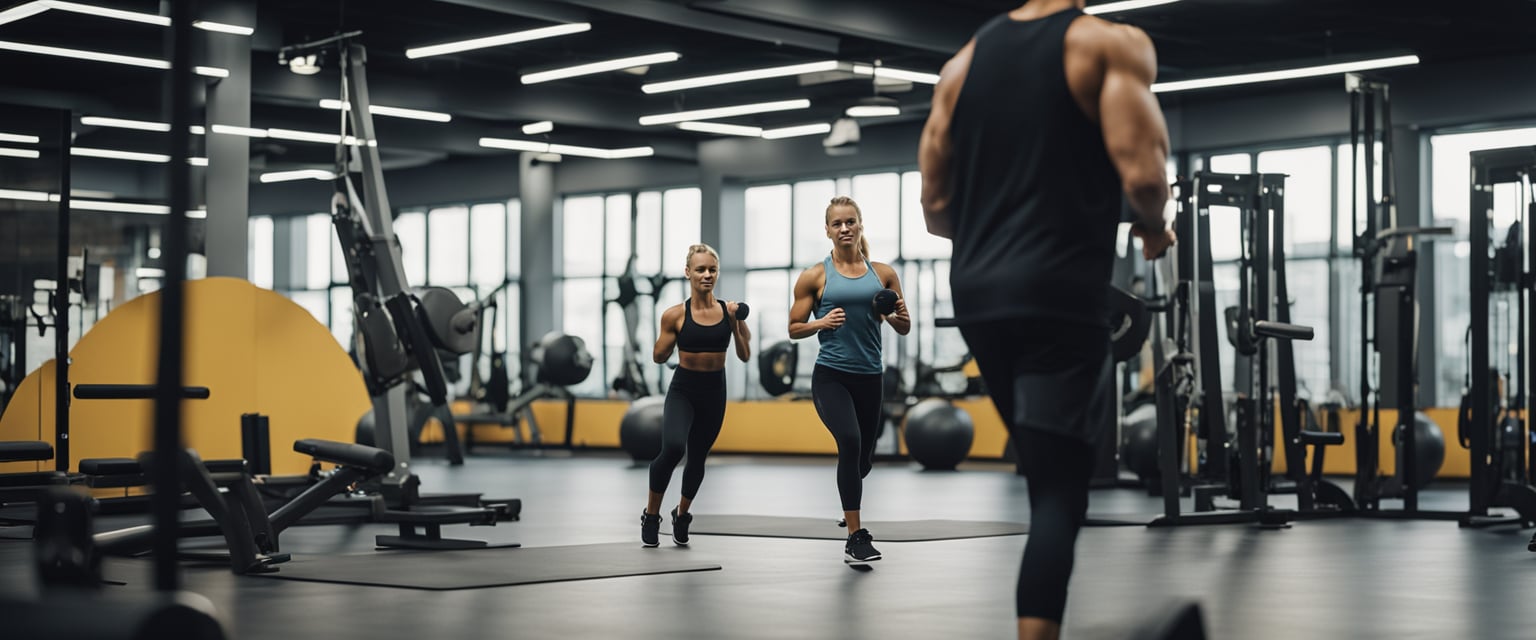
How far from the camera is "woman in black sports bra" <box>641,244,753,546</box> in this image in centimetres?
661

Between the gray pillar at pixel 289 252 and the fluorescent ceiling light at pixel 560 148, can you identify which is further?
the gray pillar at pixel 289 252

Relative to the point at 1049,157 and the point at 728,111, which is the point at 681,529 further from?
the point at 728,111

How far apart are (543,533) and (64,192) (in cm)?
269

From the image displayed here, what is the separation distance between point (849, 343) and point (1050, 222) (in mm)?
3252

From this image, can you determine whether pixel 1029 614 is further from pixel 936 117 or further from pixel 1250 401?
pixel 1250 401

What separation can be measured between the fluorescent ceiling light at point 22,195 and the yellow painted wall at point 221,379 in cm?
93

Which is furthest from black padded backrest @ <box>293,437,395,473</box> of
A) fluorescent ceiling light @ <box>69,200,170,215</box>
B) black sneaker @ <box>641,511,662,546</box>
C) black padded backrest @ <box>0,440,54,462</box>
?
fluorescent ceiling light @ <box>69,200,170,215</box>

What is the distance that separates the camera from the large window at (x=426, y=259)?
21734mm

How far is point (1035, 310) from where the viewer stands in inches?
107

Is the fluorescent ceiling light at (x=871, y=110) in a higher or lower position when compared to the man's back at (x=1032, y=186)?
higher

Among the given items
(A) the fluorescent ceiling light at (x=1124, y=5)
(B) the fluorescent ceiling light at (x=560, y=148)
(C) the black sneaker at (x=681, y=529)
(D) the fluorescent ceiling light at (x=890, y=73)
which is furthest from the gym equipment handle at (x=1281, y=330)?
(B) the fluorescent ceiling light at (x=560, y=148)

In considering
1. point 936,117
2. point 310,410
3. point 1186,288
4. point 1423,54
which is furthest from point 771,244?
point 936,117

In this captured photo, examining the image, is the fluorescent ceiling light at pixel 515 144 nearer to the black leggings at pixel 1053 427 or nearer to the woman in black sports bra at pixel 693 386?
the woman in black sports bra at pixel 693 386

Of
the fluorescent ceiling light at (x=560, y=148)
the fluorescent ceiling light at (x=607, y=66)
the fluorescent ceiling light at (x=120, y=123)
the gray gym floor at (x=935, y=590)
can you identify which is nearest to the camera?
the gray gym floor at (x=935, y=590)
